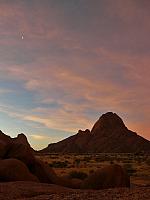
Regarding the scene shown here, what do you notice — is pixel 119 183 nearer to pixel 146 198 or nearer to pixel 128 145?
pixel 146 198

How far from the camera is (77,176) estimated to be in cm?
3506

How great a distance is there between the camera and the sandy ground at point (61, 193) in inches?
537

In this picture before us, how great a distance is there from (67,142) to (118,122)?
88.8 ft

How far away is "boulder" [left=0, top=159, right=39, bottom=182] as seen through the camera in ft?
80.3

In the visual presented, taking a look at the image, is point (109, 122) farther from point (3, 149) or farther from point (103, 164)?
point (3, 149)

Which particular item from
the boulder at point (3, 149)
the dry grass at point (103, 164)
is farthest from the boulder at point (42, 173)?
the dry grass at point (103, 164)

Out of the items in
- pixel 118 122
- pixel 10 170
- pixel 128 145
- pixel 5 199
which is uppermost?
pixel 118 122

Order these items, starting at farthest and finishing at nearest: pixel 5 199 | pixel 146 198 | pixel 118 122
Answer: pixel 118 122
pixel 5 199
pixel 146 198

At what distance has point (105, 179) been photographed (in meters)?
25.3

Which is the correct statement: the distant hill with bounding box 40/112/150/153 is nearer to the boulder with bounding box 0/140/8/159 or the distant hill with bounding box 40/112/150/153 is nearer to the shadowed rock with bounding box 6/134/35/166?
the boulder with bounding box 0/140/8/159

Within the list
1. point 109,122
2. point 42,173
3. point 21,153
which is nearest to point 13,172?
point 42,173

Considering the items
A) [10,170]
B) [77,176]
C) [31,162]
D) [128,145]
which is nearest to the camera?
[10,170]

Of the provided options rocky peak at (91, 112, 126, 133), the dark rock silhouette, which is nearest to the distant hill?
rocky peak at (91, 112, 126, 133)

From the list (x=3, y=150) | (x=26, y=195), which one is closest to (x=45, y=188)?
(x=26, y=195)
